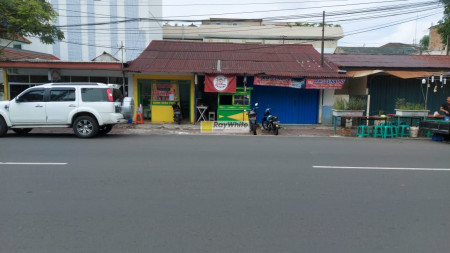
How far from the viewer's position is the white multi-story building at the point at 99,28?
39906 mm

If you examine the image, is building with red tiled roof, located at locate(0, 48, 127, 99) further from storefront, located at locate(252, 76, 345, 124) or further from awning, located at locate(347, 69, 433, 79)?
awning, located at locate(347, 69, 433, 79)

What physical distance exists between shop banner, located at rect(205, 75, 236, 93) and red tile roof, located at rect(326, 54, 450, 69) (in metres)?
6.09

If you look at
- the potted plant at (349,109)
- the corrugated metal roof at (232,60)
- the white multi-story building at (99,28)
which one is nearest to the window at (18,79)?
the corrugated metal roof at (232,60)

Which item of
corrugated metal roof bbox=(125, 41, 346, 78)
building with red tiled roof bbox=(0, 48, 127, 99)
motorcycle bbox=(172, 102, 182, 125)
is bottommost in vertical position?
motorcycle bbox=(172, 102, 182, 125)

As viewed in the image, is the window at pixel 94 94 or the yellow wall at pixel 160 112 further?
the yellow wall at pixel 160 112

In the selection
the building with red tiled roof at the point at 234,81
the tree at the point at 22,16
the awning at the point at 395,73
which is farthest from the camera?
the building with red tiled roof at the point at 234,81

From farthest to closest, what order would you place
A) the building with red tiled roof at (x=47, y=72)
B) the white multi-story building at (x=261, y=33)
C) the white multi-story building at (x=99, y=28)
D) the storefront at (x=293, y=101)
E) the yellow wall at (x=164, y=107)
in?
1. the white multi-story building at (x=261, y=33)
2. the white multi-story building at (x=99, y=28)
3. the storefront at (x=293, y=101)
4. the yellow wall at (x=164, y=107)
5. the building with red tiled roof at (x=47, y=72)

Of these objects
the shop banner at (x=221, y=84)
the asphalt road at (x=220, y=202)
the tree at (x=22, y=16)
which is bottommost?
the asphalt road at (x=220, y=202)

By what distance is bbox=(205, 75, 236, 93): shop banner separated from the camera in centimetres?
1527

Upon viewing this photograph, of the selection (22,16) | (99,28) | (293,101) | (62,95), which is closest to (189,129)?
(62,95)

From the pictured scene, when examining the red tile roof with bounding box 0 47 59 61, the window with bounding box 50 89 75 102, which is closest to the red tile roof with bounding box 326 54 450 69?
the window with bounding box 50 89 75 102

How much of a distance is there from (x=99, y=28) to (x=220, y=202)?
41094 mm

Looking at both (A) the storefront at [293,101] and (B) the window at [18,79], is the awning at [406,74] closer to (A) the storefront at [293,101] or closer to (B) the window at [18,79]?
(A) the storefront at [293,101]

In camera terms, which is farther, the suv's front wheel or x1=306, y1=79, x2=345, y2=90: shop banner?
x1=306, y1=79, x2=345, y2=90: shop banner
